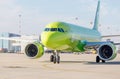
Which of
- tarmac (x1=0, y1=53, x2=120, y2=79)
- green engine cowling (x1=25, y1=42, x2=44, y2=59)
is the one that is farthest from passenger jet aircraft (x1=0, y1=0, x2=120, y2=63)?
tarmac (x1=0, y1=53, x2=120, y2=79)

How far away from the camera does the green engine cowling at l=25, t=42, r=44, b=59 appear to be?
28.3 m

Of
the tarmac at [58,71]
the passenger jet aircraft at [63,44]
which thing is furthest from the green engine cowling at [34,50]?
the tarmac at [58,71]

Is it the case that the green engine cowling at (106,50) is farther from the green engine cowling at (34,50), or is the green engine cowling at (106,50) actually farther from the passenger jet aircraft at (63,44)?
the green engine cowling at (34,50)

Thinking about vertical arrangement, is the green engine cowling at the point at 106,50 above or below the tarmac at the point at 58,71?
above

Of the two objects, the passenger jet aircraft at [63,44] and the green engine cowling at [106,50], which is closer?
the passenger jet aircraft at [63,44]

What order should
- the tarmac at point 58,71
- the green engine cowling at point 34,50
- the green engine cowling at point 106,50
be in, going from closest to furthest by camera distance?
1. the tarmac at point 58,71
2. the green engine cowling at point 106,50
3. the green engine cowling at point 34,50

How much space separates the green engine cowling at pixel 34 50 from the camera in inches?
1115

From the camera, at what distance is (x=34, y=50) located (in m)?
29.0

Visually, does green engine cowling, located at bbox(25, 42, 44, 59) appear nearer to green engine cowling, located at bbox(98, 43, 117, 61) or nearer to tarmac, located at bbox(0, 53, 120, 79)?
tarmac, located at bbox(0, 53, 120, 79)

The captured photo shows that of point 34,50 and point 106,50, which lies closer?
Result: point 106,50

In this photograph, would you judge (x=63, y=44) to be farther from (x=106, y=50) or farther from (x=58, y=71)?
(x=58, y=71)

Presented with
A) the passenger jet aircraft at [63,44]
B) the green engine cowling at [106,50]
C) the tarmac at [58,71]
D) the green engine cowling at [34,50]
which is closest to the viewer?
the tarmac at [58,71]

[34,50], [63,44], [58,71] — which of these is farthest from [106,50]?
[58,71]

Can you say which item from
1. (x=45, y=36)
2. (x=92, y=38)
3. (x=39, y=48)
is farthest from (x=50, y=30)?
(x=92, y=38)
